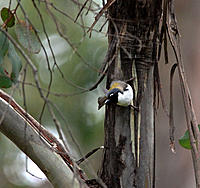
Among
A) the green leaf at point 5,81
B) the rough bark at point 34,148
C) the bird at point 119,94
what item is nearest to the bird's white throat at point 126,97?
the bird at point 119,94

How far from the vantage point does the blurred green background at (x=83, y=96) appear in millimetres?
2961

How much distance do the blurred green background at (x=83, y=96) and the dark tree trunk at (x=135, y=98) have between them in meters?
0.53

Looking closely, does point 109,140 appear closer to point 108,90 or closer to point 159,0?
point 108,90

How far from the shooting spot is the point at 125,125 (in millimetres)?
1068

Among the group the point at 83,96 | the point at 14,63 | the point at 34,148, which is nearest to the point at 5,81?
the point at 14,63

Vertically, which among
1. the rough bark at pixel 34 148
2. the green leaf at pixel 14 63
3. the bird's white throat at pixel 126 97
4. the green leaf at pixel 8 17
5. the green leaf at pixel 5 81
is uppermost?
the green leaf at pixel 8 17

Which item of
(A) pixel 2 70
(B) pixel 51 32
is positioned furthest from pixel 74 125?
(A) pixel 2 70

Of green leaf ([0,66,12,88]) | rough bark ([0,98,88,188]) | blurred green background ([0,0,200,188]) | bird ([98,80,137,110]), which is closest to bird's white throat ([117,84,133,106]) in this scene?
bird ([98,80,137,110])

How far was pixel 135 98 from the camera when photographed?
1074mm

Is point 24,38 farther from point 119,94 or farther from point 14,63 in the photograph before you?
point 119,94

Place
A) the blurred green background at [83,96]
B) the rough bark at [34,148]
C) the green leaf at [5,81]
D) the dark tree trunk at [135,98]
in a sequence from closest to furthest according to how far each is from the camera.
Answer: the rough bark at [34,148], the dark tree trunk at [135,98], the green leaf at [5,81], the blurred green background at [83,96]

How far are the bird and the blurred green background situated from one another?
22.9 inches

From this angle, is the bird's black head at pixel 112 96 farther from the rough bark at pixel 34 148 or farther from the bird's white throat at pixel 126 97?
the rough bark at pixel 34 148

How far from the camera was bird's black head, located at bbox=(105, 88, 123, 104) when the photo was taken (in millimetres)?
1006
